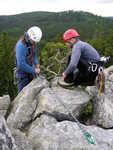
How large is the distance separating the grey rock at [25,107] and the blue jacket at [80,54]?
117 centimetres

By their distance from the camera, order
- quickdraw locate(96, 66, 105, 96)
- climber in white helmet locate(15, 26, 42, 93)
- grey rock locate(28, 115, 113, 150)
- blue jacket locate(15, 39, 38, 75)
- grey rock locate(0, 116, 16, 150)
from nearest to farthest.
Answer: grey rock locate(0, 116, 16, 150), grey rock locate(28, 115, 113, 150), climber in white helmet locate(15, 26, 42, 93), blue jacket locate(15, 39, 38, 75), quickdraw locate(96, 66, 105, 96)

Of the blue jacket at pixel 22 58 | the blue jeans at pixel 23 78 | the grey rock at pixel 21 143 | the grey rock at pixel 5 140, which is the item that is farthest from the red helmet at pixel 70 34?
the grey rock at pixel 5 140

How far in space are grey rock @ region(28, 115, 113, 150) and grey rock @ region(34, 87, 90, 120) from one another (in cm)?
38

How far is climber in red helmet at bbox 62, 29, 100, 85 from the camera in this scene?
9750 millimetres

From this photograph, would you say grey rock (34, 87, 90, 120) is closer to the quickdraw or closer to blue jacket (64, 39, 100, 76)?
the quickdraw

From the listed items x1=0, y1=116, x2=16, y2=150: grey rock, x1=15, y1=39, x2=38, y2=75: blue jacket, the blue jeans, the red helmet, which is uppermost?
the red helmet

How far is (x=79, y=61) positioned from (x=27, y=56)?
1828 millimetres

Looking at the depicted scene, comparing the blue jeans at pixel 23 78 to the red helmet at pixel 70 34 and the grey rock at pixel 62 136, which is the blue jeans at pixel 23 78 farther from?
the grey rock at pixel 62 136

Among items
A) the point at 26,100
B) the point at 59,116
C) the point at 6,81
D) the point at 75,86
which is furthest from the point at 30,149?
the point at 6,81

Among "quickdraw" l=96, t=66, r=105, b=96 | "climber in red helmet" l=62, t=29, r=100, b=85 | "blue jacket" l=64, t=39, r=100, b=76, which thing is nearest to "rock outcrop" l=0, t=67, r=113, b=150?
"quickdraw" l=96, t=66, r=105, b=96

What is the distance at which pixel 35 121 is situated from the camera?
8.79 meters

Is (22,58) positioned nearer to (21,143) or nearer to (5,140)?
(21,143)

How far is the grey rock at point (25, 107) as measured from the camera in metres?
8.98

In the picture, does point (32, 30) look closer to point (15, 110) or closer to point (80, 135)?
point (15, 110)
